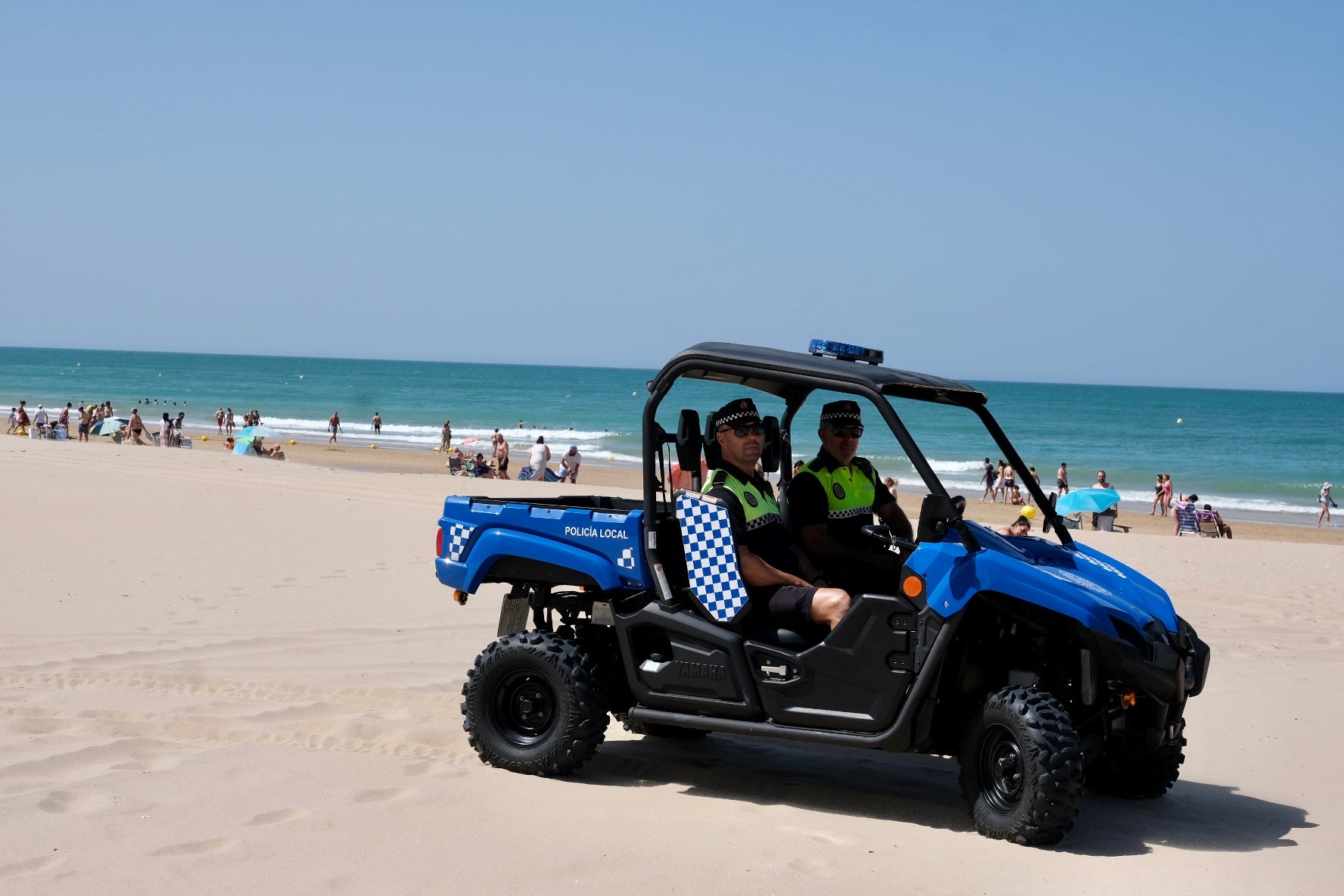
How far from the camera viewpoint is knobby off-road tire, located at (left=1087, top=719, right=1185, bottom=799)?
6.07 meters

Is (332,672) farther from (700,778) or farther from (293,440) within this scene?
(293,440)

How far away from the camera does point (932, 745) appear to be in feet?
18.3

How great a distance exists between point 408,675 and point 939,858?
413 cm

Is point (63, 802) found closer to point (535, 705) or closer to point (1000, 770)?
point (535, 705)

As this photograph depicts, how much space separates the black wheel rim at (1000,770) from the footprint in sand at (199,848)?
116 inches

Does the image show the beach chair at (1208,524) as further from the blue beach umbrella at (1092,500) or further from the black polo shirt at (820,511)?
the black polo shirt at (820,511)

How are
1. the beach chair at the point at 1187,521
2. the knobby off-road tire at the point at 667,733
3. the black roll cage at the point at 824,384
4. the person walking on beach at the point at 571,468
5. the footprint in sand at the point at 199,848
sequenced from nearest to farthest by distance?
the footprint in sand at the point at 199,848 < the black roll cage at the point at 824,384 < the knobby off-road tire at the point at 667,733 < the beach chair at the point at 1187,521 < the person walking on beach at the point at 571,468

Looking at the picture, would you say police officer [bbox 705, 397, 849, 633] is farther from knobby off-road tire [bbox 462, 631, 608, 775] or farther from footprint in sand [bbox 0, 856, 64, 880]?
footprint in sand [bbox 0, 856, 64, 880]

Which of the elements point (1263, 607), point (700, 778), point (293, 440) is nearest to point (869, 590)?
point (700, 778)

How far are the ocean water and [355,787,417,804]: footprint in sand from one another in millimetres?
2643

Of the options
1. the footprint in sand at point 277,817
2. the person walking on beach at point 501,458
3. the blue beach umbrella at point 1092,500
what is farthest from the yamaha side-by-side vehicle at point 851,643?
the person walking on beach at point 501,458

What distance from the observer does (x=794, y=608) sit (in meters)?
5.70

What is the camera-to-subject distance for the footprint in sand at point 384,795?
551cm

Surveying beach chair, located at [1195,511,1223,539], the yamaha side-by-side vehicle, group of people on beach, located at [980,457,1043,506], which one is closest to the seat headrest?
the yamaha side-by-side vehicle
